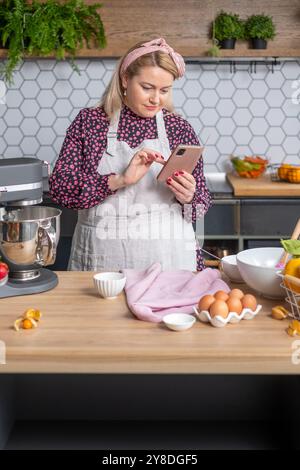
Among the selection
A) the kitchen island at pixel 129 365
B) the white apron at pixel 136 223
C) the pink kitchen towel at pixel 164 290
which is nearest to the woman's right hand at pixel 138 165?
the white apron at pixel 136 223

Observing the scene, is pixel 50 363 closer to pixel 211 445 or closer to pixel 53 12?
pixel 211 445

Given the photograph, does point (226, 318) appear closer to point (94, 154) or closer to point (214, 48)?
point (94, 154)

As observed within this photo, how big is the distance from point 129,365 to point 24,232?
0.58 meters

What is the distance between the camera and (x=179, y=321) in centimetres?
158

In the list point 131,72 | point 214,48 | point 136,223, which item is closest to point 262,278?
point 136,223

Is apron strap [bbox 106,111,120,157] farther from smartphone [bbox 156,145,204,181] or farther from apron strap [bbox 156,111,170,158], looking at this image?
smartphone [bbox 156,145,204,181]

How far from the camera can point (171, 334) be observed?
155 centimetres

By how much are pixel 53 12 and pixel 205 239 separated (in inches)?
63.9

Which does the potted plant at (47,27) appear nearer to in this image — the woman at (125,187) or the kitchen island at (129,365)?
the woman at (125,187)

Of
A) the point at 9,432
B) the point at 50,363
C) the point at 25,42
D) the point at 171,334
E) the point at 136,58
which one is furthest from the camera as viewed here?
the point at 25,42

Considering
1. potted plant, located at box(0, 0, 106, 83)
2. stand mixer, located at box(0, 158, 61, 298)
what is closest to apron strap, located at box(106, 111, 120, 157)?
stand mixer, located at box(0, 158, 61, 298)

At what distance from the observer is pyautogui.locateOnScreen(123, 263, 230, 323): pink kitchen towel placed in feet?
5.53

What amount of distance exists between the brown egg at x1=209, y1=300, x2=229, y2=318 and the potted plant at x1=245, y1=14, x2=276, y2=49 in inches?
111
